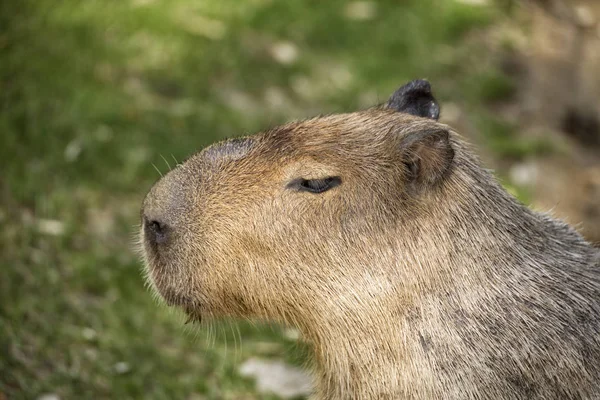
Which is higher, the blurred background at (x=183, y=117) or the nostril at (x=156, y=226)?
the nostril at (x=156, y=226)

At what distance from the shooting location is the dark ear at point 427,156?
11.5 ft

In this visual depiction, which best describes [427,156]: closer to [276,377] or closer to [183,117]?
[276,377]

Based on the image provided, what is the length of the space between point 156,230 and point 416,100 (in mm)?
1413

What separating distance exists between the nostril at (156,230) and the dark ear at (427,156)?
105cm

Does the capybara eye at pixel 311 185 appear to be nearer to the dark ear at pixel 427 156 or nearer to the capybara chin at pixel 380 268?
the capybara chin at pixel 380 268

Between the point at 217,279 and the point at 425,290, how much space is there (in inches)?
34.2

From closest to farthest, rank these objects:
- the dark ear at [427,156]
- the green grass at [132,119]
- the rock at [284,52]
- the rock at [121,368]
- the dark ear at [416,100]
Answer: the dark ear at [427,156] < the dark ear at [416,100] < the rock at [121,368] < the green grass at [132,119] < the rock at [284,52]

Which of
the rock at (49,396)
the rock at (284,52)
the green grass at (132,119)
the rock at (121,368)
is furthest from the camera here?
the rock at (284,52)

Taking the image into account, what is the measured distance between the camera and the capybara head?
356 centimetres

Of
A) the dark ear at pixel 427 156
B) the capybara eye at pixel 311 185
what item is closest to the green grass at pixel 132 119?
the capybara eye at pixel 311 185

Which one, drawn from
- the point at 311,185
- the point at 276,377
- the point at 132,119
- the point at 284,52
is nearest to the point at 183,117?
the point at 132,119

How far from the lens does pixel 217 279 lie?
362cm

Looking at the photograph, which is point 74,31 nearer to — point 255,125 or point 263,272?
point 255,125

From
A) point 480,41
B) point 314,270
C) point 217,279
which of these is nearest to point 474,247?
point 314,270
